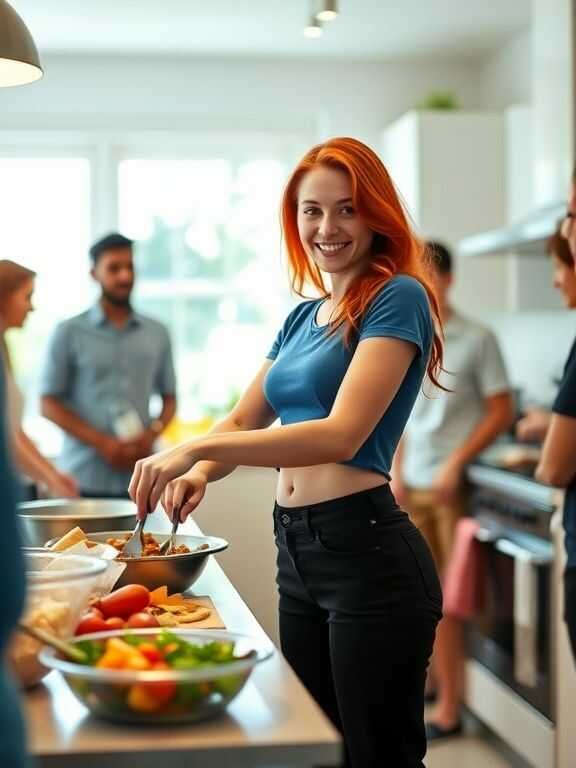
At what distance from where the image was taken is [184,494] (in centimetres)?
189

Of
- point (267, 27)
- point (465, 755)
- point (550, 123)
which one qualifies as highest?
point (267, 27)

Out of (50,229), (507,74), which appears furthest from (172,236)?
(507,74)

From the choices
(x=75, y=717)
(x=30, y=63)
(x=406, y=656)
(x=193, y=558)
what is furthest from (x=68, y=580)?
(x=30, y=63)

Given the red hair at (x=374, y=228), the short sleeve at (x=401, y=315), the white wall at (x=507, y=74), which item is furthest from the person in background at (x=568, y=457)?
the white wall at (x=507, y=74)

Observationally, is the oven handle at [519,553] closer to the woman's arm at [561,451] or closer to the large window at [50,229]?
the woman's arm at [561,451]

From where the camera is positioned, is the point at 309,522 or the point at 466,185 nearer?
the point at 309,522

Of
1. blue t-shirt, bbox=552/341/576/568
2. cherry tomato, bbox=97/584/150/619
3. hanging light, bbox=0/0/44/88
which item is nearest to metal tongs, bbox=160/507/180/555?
cherry tomato, bbox=97/584/150/619

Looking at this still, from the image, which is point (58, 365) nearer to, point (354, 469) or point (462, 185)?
point (462, 185)

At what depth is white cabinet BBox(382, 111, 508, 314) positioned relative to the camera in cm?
532

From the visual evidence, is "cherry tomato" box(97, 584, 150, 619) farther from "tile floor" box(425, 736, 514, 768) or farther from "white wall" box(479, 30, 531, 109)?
"white wall" box(479, 30, 531, 109)

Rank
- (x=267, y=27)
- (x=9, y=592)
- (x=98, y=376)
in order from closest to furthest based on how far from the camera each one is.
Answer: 1. (x=9, y=592)
2. (x=98, y=376)
3. (x=267, y=27)

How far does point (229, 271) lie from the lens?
6.20 metres

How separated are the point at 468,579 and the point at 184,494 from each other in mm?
2293

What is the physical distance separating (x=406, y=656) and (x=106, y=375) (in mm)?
2547
